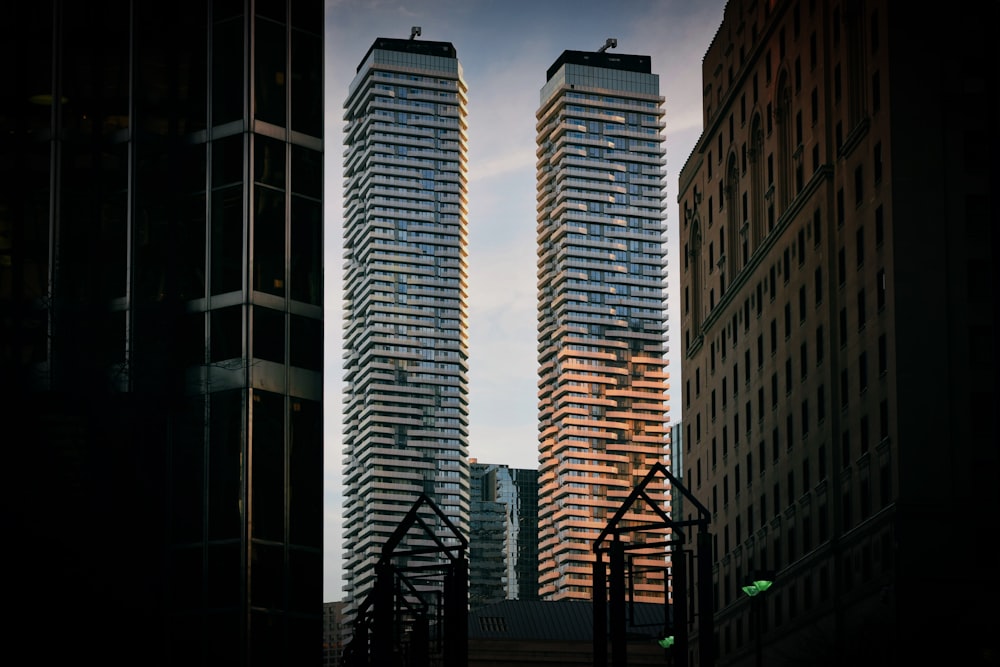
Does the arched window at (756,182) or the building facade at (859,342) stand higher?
the arched window at (756,182)

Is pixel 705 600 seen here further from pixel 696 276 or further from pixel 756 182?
pixel 696 276

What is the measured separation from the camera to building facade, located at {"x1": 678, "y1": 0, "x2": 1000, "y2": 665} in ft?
255

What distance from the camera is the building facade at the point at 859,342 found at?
255ft
